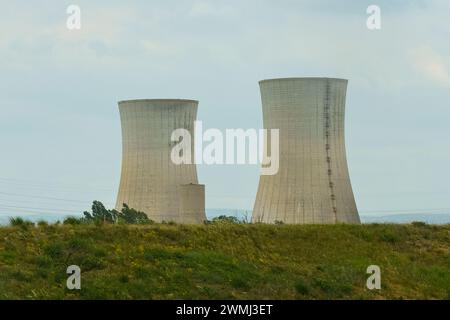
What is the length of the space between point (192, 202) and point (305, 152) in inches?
182

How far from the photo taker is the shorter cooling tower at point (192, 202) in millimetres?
31719

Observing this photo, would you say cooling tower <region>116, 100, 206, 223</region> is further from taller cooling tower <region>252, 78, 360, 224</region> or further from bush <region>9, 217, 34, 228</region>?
bush <region>9, 217, 34, 228</region>

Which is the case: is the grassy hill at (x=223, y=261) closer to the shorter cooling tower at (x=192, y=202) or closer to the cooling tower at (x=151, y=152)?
the cooling tower at (x=151, y=152)

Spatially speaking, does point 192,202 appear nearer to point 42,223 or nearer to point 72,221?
point 72,221

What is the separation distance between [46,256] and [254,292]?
288 centimetres

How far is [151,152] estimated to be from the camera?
1216 inches

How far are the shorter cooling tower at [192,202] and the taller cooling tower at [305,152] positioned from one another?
8.22ft

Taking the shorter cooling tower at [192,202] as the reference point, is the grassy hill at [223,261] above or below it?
below

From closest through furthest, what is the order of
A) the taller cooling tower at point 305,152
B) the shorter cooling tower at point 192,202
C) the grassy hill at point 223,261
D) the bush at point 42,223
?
the grassy hill at point 223,261, the bush at point 42,223, the taller cooling tower at point 305,152, the shorter cooling tower at point 192,202

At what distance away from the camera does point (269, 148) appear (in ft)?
97.4

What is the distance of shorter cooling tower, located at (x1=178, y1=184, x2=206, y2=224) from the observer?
31.7 metres

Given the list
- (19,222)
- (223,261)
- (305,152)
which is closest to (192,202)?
(305,152)

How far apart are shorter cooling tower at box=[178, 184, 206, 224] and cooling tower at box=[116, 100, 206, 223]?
213mm

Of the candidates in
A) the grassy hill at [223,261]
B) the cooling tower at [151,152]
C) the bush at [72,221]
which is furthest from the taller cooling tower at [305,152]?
the bush at [72,221]
